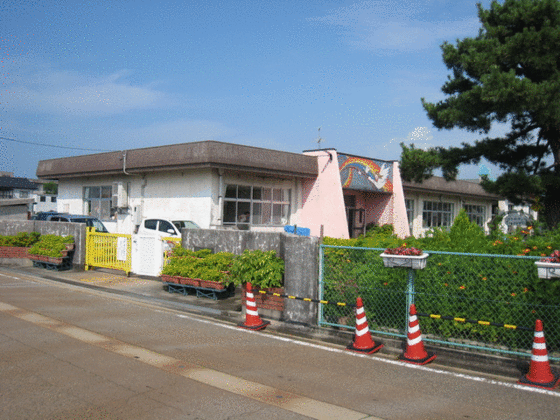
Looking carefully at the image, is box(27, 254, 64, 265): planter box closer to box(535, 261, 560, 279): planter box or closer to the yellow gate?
the yellow gate

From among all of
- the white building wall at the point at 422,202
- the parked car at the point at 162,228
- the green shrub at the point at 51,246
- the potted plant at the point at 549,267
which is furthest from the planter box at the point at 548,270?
the white building wall at the point at 422,202

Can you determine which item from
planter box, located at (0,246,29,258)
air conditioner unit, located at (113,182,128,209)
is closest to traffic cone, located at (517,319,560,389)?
planter box, located at (0,246,29,258)

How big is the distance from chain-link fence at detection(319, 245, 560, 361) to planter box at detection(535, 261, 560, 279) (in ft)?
1.21

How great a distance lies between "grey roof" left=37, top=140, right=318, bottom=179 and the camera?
21281 mm

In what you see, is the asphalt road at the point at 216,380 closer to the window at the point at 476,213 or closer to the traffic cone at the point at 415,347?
the traffic cone at the point at 415,347

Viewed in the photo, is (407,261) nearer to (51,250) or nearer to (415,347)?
(415,347)

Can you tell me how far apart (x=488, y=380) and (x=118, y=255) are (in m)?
13.1

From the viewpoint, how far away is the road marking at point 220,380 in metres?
5.49

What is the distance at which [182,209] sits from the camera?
23234 millimetres

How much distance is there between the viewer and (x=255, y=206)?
80.4 ft

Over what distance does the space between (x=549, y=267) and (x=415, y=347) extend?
215cm

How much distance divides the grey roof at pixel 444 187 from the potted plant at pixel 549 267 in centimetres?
2584

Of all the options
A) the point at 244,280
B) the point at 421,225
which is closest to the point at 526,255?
the point at 244,280

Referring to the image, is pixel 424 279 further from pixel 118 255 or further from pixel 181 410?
pixel 118 255
